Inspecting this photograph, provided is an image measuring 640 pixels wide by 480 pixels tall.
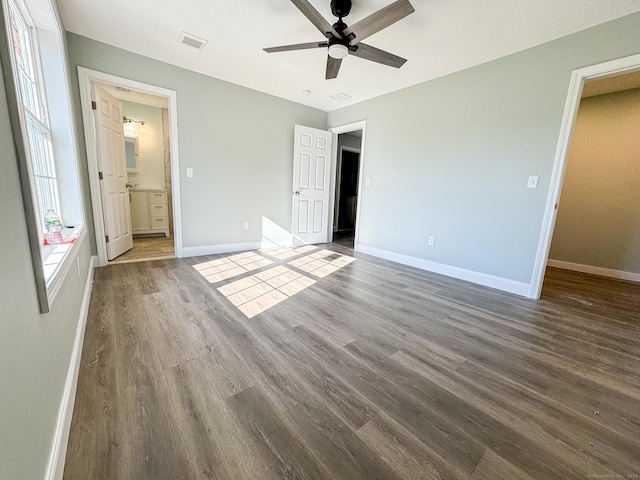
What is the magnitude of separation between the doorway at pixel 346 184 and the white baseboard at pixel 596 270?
11.6 ft

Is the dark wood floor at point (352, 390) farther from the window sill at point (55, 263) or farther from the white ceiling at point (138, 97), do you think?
the white ceiling at point (138, 97)

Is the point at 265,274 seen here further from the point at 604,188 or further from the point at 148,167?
the point at 604,188

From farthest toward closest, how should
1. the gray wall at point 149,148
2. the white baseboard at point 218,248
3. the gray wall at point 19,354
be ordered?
the gray wall at point 149,148, the white baseboard at point 218,248, the gray wall at point 19,354

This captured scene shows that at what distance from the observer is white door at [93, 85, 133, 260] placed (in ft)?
10.1

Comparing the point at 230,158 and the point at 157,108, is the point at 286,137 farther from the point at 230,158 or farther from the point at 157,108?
the point at 157,108

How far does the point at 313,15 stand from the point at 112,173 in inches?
122

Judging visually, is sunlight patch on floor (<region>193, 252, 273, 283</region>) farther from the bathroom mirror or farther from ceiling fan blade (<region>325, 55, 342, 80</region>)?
the bathroom mirror

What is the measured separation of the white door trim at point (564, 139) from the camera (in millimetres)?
2145

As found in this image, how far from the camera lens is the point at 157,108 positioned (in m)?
4.99

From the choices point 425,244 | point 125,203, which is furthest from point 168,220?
point 425,244

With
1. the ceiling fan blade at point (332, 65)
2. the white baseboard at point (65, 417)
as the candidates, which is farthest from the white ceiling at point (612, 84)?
the white baseboard at point (65, 417)

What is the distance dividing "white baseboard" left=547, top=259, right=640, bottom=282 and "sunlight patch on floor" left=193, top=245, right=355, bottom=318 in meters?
3.26

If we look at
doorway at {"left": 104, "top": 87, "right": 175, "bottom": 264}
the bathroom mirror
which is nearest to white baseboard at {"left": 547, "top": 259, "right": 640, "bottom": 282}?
doorway at {"left": 104, "top": 87, "right": 175, "bottom": 264}

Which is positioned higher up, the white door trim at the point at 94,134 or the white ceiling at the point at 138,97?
the white ceiling at the point at 138,97
